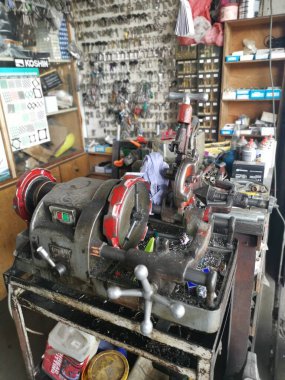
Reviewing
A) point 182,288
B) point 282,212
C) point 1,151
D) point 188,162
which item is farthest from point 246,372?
point 1,151

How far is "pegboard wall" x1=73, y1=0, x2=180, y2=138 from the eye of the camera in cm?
253

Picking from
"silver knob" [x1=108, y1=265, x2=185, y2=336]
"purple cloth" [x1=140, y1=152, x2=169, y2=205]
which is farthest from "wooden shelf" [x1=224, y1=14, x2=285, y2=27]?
"silver knob" [x1=108, y1=265, x2=185, y2=336]

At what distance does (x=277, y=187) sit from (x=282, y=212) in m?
0.19

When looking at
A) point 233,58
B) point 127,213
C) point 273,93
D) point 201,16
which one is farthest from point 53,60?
point 127,213

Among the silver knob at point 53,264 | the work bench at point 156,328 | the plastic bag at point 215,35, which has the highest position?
the plastic bag at point 215,35

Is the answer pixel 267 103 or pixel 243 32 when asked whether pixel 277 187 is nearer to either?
pixel 267 103

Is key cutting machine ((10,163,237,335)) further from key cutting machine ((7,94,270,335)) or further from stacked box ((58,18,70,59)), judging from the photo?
stacked box ((58,18,70,59))

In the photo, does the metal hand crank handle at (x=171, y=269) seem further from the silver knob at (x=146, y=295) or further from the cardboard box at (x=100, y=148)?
the cardboard box at (x=100, y=148)

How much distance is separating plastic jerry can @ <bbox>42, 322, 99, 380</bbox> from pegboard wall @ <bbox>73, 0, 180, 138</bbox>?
6.45 ft

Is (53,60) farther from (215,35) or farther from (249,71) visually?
(249,71)

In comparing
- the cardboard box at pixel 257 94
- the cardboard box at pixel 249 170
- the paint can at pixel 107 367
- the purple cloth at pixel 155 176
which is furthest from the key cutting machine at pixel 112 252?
the cardboard box at pixel 257 94

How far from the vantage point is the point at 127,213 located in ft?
2.95

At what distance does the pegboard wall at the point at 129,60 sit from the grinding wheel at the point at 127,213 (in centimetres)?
186

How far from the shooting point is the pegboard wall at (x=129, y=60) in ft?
8.31
